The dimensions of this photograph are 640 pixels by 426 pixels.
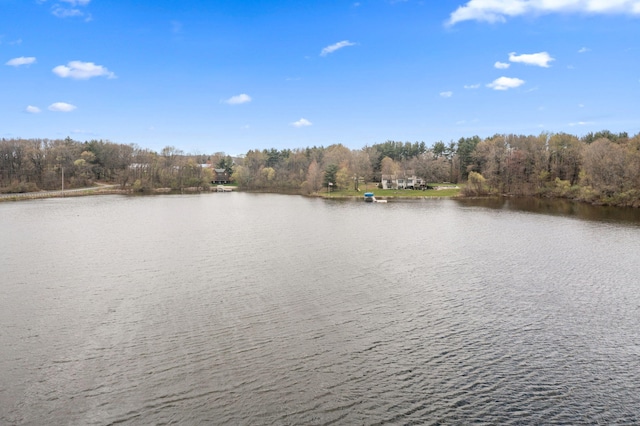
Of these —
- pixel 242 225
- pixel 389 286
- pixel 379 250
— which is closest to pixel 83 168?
pixel 242 225

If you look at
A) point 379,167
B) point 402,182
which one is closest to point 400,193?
point 402,182

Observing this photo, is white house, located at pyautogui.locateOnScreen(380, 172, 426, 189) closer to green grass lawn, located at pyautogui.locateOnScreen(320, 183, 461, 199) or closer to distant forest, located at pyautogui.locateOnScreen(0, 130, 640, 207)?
distant forest, located at pyautogui.locateOnScreen(0, 130, 640, 207)

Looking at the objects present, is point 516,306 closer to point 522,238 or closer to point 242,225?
point 522,238

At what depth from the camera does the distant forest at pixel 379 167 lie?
59834 mm

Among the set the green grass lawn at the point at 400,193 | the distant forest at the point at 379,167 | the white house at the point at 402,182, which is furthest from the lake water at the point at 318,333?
the white house at the point at 402,182

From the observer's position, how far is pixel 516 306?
17.0 meters

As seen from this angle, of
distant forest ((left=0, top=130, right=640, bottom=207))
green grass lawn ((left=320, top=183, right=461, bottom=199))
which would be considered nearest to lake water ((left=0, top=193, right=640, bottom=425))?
distant forest ((left=0, top=130, right=640, bottom=207))

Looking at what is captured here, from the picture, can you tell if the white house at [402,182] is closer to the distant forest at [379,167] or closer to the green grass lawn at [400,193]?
the distant forest at [379,167]

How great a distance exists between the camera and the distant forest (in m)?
59.8

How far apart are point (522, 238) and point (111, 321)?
94.6ft

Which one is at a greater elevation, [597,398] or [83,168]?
[83,168]

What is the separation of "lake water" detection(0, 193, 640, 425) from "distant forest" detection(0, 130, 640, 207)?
3685cm

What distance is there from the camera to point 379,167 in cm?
11081

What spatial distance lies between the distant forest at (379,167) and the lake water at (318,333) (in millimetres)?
36853
